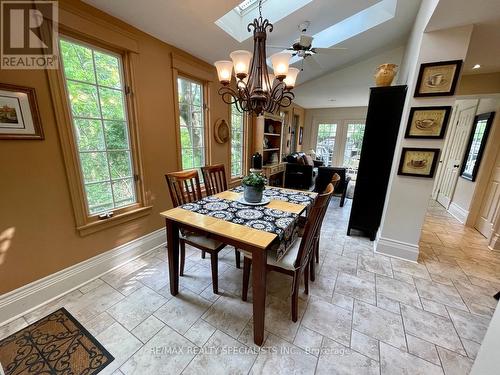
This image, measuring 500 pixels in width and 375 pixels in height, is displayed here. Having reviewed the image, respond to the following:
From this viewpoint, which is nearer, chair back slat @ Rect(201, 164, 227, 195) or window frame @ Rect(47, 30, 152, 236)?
window frame @ Rect(47, 30, 152, 236)

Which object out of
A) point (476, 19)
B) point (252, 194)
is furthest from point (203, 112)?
point (476, 19)

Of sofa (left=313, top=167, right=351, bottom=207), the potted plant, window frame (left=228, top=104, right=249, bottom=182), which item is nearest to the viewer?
the potted plant

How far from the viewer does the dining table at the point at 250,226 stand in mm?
1262

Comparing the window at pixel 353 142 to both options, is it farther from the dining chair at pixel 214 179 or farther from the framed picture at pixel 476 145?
the dining chair at pixel 214 179

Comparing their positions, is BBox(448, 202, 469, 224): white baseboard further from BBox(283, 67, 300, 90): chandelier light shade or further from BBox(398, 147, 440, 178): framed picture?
BBox(283, 67, 300, 90): chandelier light shade

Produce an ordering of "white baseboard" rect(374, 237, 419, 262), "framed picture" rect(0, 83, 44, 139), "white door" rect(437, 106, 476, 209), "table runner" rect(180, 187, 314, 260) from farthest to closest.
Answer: "white door" rect(437, 106, 476, 209)
"white baseboard" rect(374, 237, 419, 262)
"table runner" rect(180, 187, 314, 260)
"framed picture" rect(0, 83, 44, 139)

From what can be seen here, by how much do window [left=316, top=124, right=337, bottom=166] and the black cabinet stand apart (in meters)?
5.41

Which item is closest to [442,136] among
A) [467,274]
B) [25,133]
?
[467,274]

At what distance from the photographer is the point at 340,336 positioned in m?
1.43

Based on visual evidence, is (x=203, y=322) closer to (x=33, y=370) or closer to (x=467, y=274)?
(x=33, y=370)

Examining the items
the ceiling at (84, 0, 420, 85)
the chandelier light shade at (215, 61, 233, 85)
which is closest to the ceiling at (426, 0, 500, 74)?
the ceiling at (84, 0, 420, 85)

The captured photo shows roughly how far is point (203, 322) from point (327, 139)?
772cm

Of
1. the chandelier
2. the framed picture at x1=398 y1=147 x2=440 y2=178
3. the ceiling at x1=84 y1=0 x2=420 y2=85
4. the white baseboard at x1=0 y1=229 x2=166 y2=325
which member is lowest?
the white baseboard at x1=0 y1=229 x2=166 y2=325

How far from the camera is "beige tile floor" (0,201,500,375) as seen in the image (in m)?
1.27
